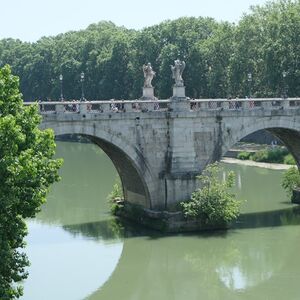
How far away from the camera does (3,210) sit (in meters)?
16.2

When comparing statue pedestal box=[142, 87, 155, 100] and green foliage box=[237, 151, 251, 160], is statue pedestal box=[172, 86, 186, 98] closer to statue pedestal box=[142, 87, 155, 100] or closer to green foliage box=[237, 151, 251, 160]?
statue pedestal box=[142, 87, 155, 100]

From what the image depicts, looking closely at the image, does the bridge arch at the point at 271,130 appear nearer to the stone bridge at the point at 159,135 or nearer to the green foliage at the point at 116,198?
the stone bridge at the point at 159,135

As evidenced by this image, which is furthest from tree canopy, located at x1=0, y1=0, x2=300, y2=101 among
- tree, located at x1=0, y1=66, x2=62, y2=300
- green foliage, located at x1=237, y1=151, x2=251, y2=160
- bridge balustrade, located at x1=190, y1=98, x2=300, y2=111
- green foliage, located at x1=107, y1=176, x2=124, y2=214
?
tree, located at x1=0, y1=66, x2=62, y2=300

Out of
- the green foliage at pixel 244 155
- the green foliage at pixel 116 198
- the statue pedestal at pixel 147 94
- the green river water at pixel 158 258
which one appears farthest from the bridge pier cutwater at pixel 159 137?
the green foliage at pixel 244 155

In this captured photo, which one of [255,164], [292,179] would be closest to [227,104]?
[292,179]

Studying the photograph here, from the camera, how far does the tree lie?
1584cm

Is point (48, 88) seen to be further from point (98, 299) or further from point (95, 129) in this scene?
point (98, 299)

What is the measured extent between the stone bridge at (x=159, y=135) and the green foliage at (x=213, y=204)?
969mm

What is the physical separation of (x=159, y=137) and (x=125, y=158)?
1791mm

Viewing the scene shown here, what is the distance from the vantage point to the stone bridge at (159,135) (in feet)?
99.9

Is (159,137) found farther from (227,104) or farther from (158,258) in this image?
(158,258)

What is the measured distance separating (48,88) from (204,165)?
6757 cm

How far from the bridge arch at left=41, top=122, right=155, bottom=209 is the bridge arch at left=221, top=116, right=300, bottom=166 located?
13.5 ft

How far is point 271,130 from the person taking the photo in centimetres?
3675
